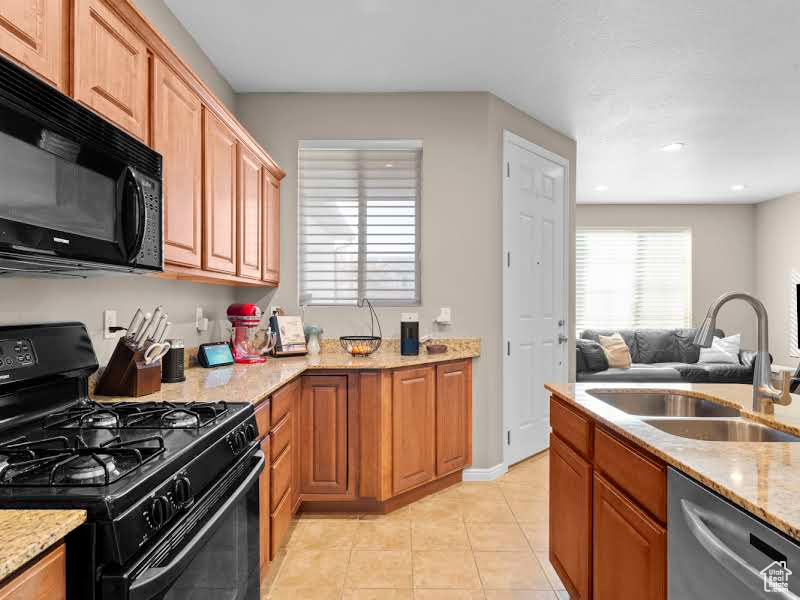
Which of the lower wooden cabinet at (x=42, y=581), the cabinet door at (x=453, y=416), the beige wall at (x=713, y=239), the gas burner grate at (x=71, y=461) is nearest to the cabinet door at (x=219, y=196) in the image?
the gas burner grate at (x=71, y=461)

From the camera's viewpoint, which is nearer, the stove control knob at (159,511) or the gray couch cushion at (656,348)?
the stove control knob at (159,511)

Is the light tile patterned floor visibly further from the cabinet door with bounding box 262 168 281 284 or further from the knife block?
the cabinet door with bounding box 262 168 281 284

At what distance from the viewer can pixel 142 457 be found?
1129 mm

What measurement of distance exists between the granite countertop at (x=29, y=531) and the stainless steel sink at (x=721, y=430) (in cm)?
155

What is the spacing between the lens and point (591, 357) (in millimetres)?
5598

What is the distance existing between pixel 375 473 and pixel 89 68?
90.3 inches

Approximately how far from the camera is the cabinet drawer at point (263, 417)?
2.02 metres

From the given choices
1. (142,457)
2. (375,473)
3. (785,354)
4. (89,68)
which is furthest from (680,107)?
(785,354)

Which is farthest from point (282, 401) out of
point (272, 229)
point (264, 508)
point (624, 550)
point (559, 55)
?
point (559, 55)

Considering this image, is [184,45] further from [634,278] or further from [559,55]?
[634,278]

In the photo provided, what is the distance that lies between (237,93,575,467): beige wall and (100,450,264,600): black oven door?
1981mm

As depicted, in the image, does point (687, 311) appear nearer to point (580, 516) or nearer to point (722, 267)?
point (722, 267)

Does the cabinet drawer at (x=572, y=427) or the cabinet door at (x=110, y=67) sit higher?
the cabinet door at (x=110, y=67)

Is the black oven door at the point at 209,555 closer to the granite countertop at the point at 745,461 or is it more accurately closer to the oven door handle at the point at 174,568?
the oven door handle at the point at 174,568
